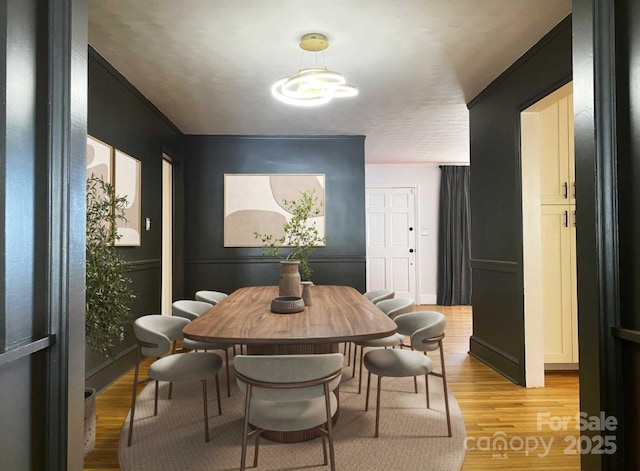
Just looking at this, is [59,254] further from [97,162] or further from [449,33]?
[449,33]

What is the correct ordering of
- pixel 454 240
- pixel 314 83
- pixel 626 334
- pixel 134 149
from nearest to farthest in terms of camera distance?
1. pixel 626 334
2. pixel 314 83
3. pixel 134 149
4. pixel 454 240

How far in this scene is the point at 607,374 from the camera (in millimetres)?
1420

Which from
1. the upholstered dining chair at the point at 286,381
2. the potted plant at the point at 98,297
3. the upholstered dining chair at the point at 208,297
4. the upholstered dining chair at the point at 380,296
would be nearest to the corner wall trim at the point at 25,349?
the upholstered dining chair at the point at 286,381

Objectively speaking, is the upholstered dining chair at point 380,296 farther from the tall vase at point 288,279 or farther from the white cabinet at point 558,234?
the white cabinet at point 558,234

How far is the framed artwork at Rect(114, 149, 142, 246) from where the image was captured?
145 inches

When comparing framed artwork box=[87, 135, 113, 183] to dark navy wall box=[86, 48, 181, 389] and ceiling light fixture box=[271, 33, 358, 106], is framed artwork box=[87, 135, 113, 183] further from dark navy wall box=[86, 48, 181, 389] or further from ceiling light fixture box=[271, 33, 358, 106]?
ceiling light fixture box=[271, 33, 358, 106]

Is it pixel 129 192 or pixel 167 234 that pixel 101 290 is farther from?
pixel 167 234

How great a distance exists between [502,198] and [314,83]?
7.01 ft

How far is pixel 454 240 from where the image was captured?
7.87 m

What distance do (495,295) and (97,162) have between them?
3.72 meters

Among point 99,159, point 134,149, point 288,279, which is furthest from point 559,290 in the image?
point 134,149

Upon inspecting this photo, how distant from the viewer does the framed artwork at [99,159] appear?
A: 312cm

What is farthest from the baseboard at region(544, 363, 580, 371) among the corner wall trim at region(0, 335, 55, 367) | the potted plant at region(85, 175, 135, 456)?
the corner wall trim at region(0, 335, 55, 367)

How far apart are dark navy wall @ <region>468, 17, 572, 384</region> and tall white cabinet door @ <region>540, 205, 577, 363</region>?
377 millimetres
